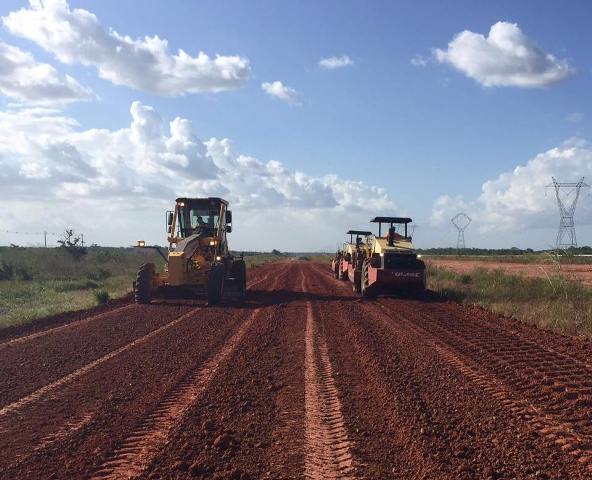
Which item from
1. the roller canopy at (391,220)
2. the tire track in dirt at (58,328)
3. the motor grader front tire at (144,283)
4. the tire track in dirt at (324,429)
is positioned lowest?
the tire track in dirt at (324,429)

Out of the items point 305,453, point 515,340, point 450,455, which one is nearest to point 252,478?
point 305,453

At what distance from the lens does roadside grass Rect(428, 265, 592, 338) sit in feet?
47.5

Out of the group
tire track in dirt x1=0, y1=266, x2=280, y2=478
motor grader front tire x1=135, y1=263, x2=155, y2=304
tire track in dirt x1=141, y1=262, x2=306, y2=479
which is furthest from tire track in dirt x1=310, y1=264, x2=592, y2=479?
motor grader front tire x1=135, y1=263, x2=155, y2=304

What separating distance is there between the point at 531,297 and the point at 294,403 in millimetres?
15351

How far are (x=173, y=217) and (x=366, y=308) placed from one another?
6924 millimetres

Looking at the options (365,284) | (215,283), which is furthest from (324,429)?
(365,284)

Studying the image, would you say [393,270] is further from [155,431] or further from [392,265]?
[155,431]

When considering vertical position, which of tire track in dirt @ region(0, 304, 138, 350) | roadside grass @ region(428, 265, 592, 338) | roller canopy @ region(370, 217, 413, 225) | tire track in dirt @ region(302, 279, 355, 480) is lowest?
tire track in dirt @ region(302, 279, 355, 480)

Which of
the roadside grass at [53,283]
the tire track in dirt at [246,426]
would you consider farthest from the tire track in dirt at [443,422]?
the roadside grass at [53,283]

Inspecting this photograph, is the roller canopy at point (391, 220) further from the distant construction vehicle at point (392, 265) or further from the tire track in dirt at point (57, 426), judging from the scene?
the tire track in dirt at point (57, 426)

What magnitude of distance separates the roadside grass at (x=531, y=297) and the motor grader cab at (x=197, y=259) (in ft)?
26.6

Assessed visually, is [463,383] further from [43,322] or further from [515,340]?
[43,322]

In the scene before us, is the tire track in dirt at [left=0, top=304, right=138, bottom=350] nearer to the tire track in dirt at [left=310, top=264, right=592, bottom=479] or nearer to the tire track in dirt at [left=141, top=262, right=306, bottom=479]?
the tire track in dirt at [left=141, top=262, right=306, bottom=479]

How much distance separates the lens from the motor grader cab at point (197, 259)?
749 inches
